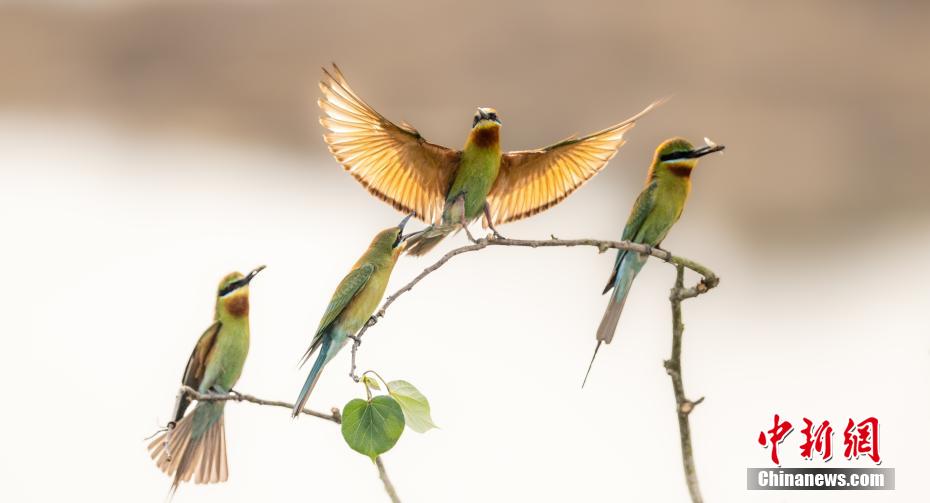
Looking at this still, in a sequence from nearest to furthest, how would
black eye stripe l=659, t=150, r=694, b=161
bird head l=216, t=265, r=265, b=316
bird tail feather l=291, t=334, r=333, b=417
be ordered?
1. bird tail feather l=291, t=334, r=333, b=417
2. black eye stripe l=659, t=150, r=694, b=161
3. bird head l=216, t=265, r=265, b=316

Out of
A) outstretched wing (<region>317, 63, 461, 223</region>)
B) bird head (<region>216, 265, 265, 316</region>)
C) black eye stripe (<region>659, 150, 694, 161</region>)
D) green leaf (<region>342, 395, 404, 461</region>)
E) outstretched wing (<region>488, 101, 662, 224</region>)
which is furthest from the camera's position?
bird head (<region>216, 265, 265, 316</region>)

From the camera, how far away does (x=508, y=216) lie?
139 cm

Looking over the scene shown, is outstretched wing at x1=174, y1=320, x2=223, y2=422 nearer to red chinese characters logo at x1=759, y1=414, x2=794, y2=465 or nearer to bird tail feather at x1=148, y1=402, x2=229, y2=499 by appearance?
bird tail feather at x1=148, y1=402, x2=229, y2=499

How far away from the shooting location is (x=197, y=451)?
1.31m

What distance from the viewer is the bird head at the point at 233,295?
1.66 metres

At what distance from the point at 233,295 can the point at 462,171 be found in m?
0.54

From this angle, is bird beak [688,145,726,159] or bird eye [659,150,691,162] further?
bird eye [659,150,691,162]

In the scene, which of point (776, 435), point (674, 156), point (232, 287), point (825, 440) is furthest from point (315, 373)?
point (825, 440)

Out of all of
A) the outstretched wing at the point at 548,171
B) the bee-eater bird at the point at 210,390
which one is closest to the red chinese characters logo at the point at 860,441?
the outstretched wing at the point at 548,171

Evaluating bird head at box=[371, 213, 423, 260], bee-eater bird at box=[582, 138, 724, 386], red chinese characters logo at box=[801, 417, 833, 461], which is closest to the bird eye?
bee-eater bird at box=[582, 138, 724, 386]

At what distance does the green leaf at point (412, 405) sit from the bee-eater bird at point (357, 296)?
1.13 ft

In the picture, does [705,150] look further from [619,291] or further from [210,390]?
[210,390]

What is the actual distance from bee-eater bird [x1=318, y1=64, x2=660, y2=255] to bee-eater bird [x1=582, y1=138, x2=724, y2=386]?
148 millimetres

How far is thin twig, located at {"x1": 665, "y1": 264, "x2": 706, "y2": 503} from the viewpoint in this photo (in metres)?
0.90
